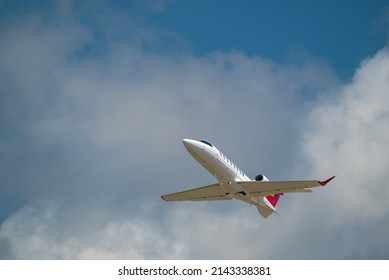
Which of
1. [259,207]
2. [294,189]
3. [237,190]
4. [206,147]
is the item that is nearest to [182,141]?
[206,147]

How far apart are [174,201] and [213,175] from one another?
7127 millimetres

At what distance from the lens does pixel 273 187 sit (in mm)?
44344

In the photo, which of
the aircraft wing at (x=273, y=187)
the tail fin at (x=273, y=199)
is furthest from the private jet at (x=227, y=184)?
the tail fin at (x=273, y=199)

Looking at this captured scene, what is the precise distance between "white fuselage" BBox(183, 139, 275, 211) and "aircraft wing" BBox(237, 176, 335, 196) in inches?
23.8

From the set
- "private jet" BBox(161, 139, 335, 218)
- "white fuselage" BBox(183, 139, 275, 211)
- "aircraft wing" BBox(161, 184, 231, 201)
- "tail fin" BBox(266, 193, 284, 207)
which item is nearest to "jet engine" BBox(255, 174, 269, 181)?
"private jet" BBox(161, 139, 335, 218)

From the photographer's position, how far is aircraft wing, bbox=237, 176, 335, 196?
42.8 m

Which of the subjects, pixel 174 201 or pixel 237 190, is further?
pixel 174 201

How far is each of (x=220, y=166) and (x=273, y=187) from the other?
4.79 metres

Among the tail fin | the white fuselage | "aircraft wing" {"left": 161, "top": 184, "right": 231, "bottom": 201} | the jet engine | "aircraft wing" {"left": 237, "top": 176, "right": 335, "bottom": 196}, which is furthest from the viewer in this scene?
the tail fin

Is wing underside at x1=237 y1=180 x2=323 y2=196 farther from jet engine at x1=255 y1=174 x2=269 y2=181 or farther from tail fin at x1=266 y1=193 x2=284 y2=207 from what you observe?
tail fin at x1=266 y1=193 x2=284 y2=207

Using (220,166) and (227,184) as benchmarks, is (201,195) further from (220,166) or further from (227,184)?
(220,166)

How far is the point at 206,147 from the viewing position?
42.2m
